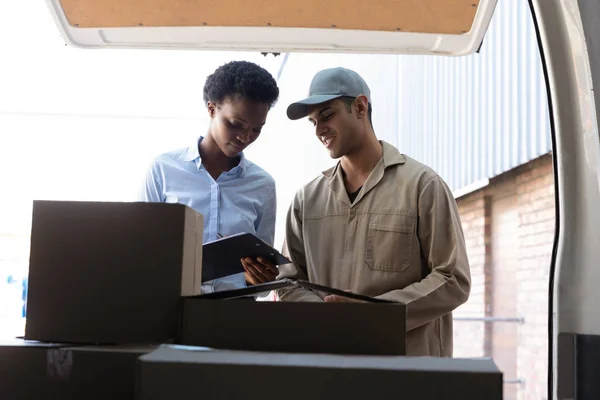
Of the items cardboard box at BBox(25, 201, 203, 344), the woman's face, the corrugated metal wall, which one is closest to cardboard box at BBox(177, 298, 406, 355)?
cardboard box at BBox(25, 201, 203, 344)

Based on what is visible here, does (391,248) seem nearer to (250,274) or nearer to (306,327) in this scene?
(250,274)

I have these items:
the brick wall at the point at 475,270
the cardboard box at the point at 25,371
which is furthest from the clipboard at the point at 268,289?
the brick wall at the point at 475,270

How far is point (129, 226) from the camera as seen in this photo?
1.58 meters

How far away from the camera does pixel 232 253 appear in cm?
230

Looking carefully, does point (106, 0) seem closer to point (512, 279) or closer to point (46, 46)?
point (512, 279)

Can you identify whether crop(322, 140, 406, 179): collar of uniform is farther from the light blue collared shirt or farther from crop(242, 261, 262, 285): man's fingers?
crop(242, 261, 262, 285): man's fingers

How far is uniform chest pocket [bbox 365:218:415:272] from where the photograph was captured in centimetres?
250

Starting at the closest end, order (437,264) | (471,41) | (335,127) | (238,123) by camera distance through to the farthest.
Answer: (471,41) < (437,264) < (335,127) < (238,123)

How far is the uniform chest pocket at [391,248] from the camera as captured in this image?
98.6 inches

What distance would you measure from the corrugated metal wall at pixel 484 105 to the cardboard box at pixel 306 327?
3.43 m

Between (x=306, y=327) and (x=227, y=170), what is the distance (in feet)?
5.44

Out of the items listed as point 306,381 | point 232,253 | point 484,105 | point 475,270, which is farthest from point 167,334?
point 475,270

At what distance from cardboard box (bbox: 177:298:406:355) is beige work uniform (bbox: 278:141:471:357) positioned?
903 millimetres

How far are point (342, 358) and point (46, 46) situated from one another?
13.0m
